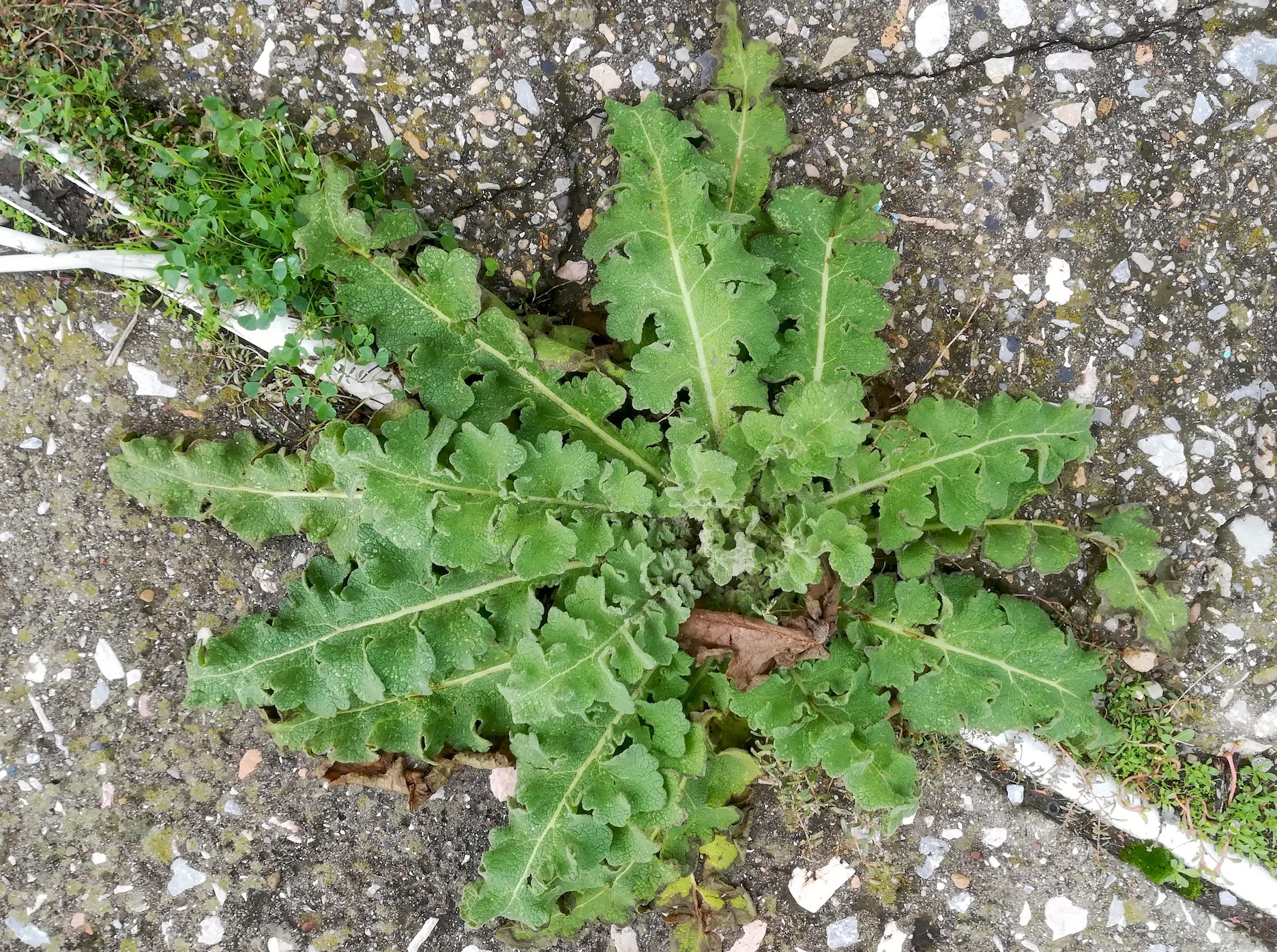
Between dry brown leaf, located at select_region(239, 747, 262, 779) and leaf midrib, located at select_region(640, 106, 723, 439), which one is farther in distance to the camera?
dry brown leaf, located at select_region(239, 747, 262, 779)

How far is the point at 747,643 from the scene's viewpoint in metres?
2.79

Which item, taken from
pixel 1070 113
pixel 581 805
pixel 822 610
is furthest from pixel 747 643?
pixel 1070 113

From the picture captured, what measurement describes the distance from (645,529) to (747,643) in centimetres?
50

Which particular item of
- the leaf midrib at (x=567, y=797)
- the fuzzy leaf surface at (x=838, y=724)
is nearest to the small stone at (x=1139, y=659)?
the fuzzy leaf surface at (x=838, y=724)

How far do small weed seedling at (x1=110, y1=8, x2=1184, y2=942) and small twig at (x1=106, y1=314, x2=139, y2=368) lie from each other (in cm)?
38

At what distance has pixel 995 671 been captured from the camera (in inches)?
109

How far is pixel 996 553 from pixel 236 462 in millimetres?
2563

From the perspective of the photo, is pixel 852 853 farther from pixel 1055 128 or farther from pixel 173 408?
pixel 173 408

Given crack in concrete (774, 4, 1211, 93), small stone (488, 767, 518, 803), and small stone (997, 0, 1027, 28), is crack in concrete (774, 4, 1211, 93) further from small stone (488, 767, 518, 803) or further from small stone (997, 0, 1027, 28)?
small stone (488, 767, 518, 803)

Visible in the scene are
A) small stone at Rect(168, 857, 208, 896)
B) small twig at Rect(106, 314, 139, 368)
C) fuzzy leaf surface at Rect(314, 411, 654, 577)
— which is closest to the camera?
fuzzy leaf surface at Rect(314, 411, 654, 577)

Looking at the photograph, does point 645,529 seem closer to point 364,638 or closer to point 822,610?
point 822,610

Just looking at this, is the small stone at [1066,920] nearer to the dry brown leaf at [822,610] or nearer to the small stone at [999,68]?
the dry brown leaf at [822,610]

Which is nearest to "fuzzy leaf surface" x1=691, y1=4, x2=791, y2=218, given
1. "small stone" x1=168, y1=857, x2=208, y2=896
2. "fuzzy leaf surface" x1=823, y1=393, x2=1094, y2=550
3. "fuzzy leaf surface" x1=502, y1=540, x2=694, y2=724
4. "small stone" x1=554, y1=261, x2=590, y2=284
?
"small stone" x1=554, y1=261, x2=590, y2=284

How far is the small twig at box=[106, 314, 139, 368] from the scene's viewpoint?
2.97 m
